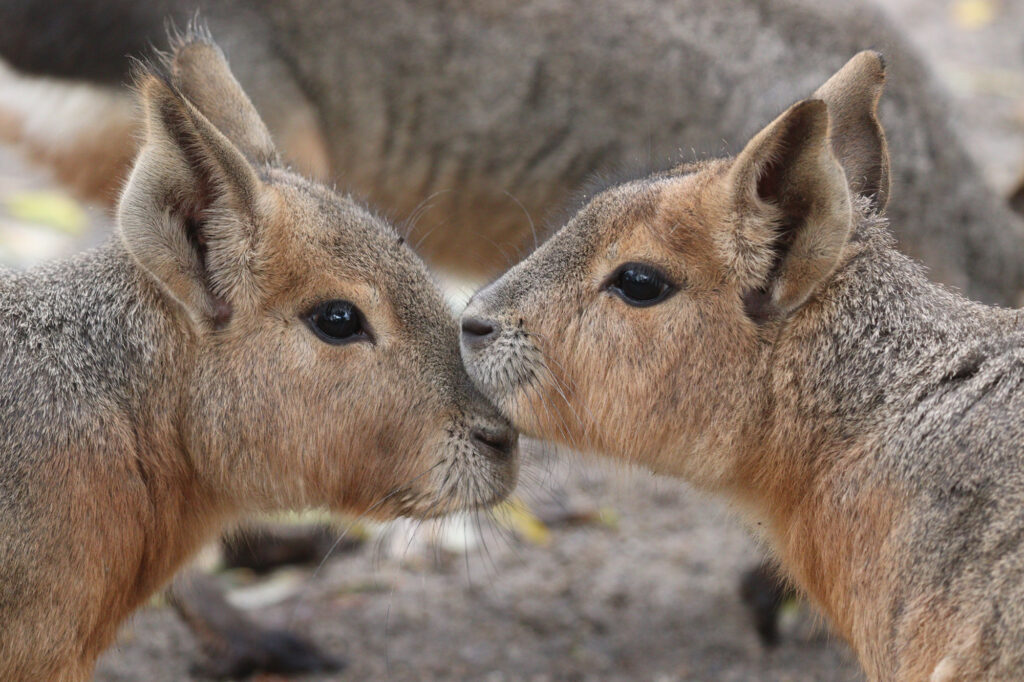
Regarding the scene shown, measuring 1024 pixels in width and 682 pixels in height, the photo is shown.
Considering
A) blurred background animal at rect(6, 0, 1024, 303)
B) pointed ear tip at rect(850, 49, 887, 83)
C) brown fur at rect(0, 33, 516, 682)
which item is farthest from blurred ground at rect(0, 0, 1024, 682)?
pointed ear tip at rect(850, 49, 887, 83)

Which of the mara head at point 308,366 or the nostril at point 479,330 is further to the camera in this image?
the nostril at point 479,330

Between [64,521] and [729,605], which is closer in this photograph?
[64,521]

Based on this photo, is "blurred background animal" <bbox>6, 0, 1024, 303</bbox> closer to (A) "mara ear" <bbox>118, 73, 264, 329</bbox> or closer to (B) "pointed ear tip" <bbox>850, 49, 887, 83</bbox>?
(B) "pointed ear tip" <bbox>850, 49, 887, 83</bbox>

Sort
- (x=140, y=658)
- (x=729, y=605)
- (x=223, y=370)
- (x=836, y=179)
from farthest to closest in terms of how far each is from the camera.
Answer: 1. (x=729, y=605)
2. (x=140, y=658)
3. (x=223, y=370)
4. (x=836, y=179)

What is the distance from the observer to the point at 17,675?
358 centimetres

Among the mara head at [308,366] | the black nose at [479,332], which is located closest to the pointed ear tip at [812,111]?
the black nose at [479,332]

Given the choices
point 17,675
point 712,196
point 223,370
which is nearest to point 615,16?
point 712,196

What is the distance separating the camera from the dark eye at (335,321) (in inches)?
154

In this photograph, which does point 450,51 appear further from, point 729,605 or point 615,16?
point 729,605

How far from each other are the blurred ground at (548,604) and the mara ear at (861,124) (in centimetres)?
133

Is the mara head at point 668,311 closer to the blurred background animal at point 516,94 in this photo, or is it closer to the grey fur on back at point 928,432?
the grey fur on back at point 928,432

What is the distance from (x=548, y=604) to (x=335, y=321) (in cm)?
248

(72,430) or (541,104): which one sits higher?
(541,104)

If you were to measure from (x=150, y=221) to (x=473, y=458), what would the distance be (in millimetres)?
1131
